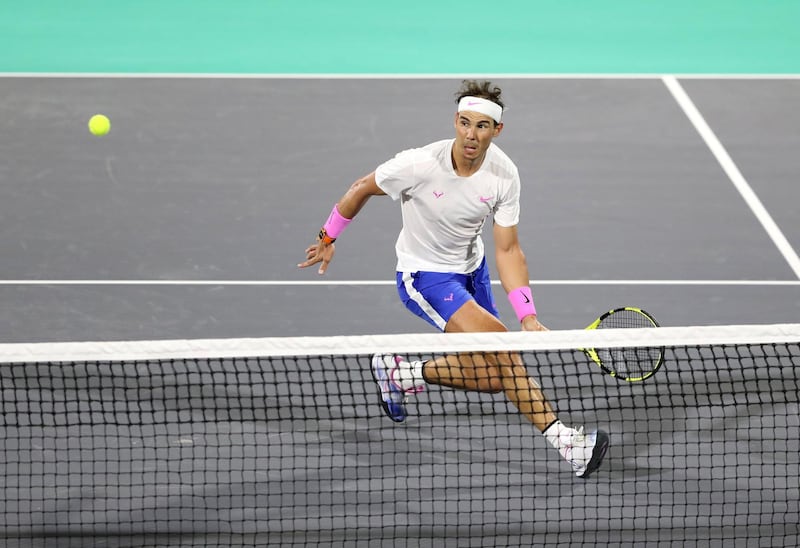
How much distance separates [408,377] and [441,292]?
47 cm

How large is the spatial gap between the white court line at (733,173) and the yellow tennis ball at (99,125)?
17.6 ft

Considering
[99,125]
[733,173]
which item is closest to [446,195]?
[733,173]

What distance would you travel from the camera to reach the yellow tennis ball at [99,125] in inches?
440

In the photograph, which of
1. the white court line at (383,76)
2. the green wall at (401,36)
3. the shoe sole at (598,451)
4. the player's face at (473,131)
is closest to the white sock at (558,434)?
the shoe sole at (598,451)

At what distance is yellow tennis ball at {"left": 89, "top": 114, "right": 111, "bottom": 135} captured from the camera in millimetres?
11188

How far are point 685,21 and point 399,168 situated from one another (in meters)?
10.7

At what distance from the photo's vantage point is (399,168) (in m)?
6.48

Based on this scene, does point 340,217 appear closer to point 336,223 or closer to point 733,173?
point 336,223

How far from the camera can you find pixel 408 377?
6.55 meters

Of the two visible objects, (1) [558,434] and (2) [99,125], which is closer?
(1) [558,434]

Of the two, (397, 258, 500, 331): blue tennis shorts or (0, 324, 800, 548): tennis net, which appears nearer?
(0, 324, 800, 548): tennis net

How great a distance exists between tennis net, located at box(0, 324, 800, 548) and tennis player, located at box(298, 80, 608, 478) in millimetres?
198

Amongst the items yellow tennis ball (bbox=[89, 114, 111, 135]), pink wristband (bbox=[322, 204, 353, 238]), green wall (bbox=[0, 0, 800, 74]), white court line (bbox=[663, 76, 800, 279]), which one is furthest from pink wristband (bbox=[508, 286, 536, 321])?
green wall (bbox=[0, 0, 800, 74])

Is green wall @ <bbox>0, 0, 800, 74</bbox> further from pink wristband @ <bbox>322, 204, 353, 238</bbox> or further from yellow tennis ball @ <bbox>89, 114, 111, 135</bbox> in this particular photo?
pink wristband @ <bbox>322, 204, 353, 238</bbox>
